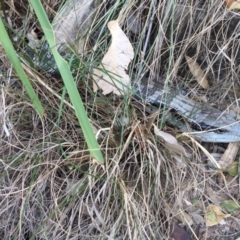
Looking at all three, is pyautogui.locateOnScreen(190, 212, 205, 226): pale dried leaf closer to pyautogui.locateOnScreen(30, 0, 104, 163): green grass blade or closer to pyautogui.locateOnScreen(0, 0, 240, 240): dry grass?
pyautogui.locateOnScreen(0, 0, 240, 240): dry grass

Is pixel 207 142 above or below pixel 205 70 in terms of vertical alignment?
below

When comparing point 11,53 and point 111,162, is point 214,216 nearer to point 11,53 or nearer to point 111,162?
point 111,162

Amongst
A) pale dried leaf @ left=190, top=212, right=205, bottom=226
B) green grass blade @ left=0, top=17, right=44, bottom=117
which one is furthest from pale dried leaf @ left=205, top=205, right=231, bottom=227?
green grass blade @ left=0, top=17, right=44, bottom=117

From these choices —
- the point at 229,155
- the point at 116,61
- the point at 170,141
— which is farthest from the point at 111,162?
the point at 229,155

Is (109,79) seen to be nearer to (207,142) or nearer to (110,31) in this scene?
(110,31)

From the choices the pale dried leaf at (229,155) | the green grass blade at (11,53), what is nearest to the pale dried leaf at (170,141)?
the pale dried leaf at (229,155)

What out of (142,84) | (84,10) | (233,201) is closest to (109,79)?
(142,84)
